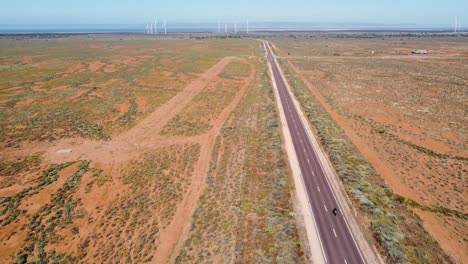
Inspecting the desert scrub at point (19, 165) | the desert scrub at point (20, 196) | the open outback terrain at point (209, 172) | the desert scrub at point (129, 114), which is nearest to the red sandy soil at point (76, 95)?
the open outback terrain at point (209, 172)

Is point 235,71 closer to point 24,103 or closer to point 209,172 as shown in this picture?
point 24,103

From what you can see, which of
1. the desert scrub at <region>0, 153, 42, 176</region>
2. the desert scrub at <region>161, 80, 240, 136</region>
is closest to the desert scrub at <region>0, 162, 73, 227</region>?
the desert scrub at <region>0, 153, 42, 176</region>

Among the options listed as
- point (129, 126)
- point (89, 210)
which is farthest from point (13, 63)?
point (89, 210)

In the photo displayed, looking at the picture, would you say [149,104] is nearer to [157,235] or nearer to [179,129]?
[179,129]

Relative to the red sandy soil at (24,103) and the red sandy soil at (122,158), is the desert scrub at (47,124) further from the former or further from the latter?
the red sandy soil at (122,158)

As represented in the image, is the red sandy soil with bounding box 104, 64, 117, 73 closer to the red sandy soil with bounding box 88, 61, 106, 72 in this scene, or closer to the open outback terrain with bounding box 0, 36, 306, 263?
the red sandy soil with bounding box 88, 61, 106, 72

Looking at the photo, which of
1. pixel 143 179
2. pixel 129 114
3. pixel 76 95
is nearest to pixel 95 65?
pixel 76 95
